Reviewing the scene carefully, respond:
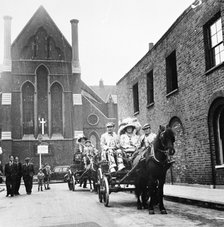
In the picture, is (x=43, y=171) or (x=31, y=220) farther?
(x=43, y=171)

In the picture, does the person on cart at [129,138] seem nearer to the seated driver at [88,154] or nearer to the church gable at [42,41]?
the seated driver at [88,154]

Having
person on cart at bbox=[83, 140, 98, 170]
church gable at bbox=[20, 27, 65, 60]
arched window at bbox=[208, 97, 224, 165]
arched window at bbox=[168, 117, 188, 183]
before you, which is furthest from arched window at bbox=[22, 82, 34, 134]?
arched window at bbox=[208, 97, 224, 165]

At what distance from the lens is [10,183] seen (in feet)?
52.3

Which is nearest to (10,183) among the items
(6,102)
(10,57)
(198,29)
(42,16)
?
(198,29)

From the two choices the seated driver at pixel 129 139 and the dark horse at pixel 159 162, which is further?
the seated driver at pixel 129 139

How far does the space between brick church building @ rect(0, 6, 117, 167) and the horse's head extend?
96.0 ft

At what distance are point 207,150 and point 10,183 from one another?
8636mm

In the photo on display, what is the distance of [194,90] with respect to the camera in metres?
13.8

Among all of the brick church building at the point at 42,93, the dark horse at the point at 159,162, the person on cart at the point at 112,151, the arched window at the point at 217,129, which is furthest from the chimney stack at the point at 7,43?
the dark horse at the point at 159,162

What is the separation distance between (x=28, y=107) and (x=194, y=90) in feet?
87.8

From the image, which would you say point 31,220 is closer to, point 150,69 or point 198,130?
point 198,130

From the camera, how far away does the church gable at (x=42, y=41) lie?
38625mm

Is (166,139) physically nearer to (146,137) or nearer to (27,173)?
(146,137)

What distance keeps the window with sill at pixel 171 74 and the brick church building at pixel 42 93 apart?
21740mm
